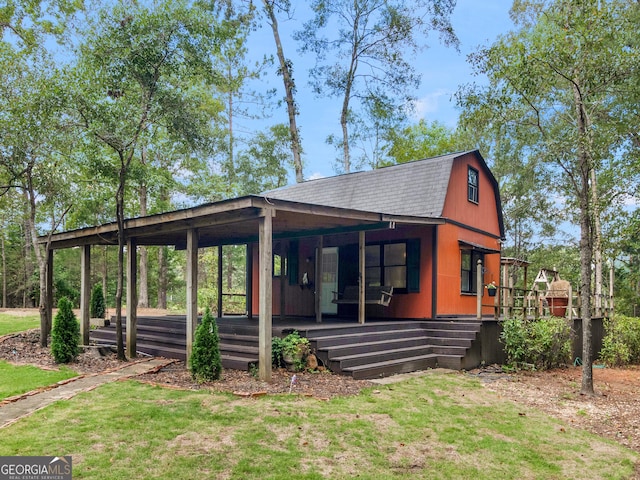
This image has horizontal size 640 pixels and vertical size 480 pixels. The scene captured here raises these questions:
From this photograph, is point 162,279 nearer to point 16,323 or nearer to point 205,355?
point 16,323

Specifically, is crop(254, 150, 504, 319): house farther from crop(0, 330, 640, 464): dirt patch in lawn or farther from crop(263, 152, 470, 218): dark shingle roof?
crop(0, 330, 640, 464): dirt patch in lawn

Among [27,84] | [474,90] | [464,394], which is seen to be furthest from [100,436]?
[27,84]

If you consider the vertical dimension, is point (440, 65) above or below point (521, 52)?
above

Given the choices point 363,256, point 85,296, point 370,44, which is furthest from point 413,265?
point 370,44

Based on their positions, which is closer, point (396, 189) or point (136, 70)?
point (136, 70)

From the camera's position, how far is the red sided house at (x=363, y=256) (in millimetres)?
7602

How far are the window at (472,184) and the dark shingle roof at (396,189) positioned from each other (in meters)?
0.86

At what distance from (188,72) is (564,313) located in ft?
33.6

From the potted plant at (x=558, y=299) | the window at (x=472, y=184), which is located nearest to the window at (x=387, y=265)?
the window at (x=472, y=184)

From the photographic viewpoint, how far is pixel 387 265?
11.3 metres

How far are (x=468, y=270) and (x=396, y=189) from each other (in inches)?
108

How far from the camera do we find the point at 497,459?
4.38 metres

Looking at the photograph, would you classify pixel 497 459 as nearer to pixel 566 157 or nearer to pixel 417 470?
pixel 417 470

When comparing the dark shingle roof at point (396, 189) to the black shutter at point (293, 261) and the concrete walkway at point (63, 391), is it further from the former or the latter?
the concrete walkway at point (63, 391)
